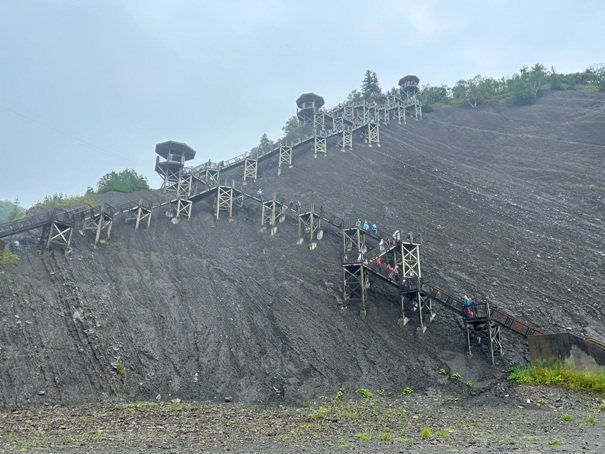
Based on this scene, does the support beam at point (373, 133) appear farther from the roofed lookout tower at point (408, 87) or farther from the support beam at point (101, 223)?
the support beam at point (101, 223)

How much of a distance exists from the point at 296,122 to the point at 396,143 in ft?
96.2

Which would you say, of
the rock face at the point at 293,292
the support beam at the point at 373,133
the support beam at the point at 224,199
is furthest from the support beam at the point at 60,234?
the support beam at the point at 373,133

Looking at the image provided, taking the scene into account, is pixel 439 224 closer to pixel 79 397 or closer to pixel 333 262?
pixel 333 262

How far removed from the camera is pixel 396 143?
46.1 metres

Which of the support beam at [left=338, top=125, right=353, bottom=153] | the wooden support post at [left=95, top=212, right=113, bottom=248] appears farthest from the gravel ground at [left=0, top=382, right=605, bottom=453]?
the support beam at [left=338, top=125, right=353, bottom=153]

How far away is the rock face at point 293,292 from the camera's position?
1966 cm

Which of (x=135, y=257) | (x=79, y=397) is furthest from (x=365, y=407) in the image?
(x=135, y=257)

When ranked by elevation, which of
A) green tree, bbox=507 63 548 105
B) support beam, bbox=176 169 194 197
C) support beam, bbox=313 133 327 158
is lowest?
support beam, bbox=176 169 194 197

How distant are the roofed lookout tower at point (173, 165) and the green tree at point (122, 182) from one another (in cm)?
203

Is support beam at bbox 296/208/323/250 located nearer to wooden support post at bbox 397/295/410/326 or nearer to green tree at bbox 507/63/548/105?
wooden support post at bbox 397/295/410/326

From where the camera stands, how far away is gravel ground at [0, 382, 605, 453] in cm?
1182

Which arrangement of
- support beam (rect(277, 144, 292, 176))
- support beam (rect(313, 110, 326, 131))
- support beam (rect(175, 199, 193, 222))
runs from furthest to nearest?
Answer: support beam (rect(313, 110, 326, 131)) < support beam (rect(277, 144, 292, 176)) < support beam (rect(175, 199, 193, 222))

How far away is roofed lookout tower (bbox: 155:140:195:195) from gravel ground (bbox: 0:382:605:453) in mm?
22022

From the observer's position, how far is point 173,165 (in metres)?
38.8
